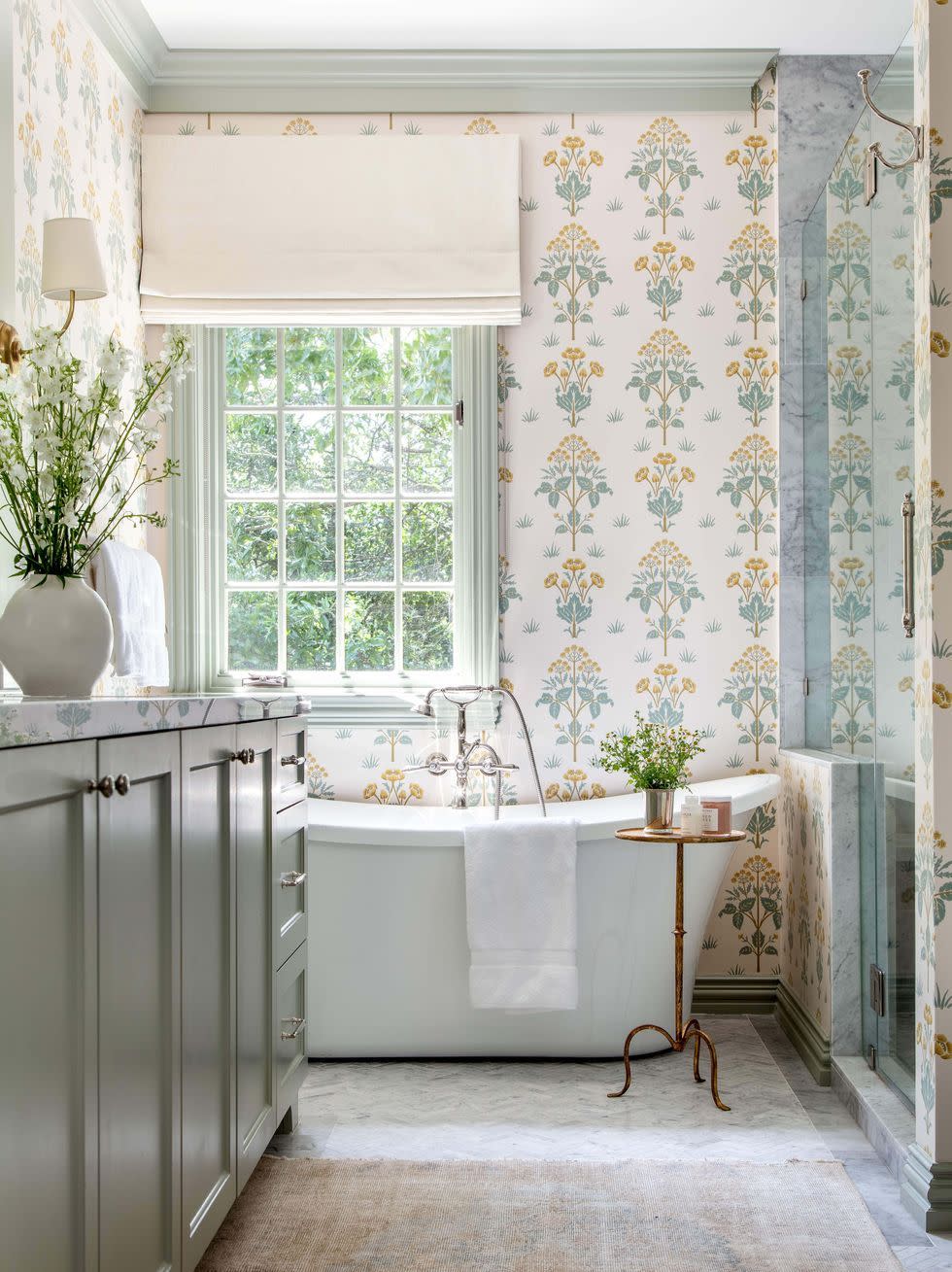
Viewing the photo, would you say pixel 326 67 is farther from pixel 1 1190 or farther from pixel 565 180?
pixel 1 1190

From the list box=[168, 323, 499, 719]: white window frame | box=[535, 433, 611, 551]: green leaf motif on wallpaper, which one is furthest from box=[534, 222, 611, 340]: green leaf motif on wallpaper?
box=[535, 433, 611, 551]: green leaf motif on wallpaper

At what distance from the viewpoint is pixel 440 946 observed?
3.08 m

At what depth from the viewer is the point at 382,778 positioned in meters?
3.66

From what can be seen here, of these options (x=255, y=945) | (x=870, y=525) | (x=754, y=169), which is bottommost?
(x=255, y=945)

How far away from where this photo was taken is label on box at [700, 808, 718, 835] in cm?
284

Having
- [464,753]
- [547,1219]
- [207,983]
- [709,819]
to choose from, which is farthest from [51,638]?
[464,753]

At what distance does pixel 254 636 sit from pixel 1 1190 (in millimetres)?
2752

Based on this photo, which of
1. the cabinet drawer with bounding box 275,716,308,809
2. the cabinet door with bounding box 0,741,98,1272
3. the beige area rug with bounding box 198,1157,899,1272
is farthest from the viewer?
the cabinet drawer with bounding box 275,716,308,809

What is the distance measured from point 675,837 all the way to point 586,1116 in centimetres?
67

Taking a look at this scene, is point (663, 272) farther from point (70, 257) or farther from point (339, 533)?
point (70, 257)

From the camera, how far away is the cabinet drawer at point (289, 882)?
2.32 meters

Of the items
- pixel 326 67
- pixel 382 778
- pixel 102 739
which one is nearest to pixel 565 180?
pixel 326 67

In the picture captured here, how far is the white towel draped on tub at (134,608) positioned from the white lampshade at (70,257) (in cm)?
61

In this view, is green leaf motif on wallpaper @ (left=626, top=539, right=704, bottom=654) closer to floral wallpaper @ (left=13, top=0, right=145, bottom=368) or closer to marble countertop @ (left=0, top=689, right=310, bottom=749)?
floral wallpaper @ (left=13, top=0, right=145, bottom=368)
